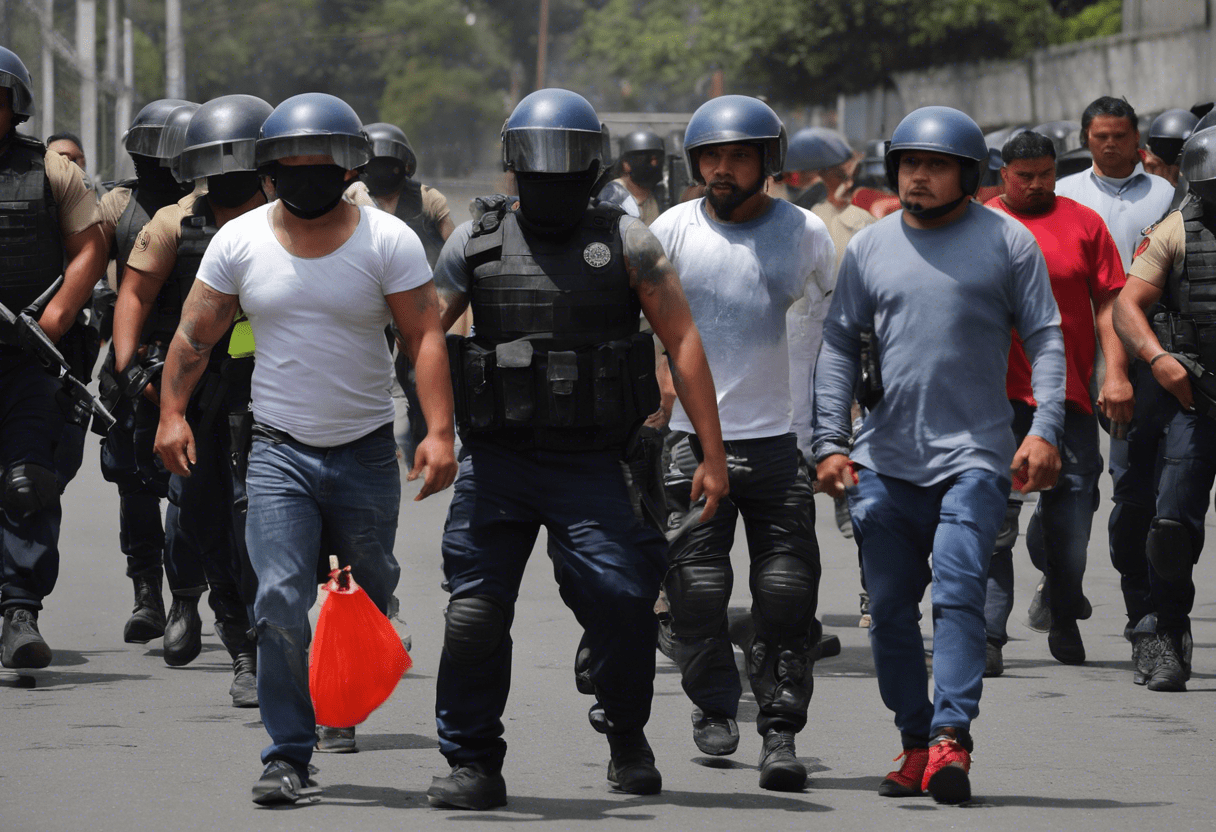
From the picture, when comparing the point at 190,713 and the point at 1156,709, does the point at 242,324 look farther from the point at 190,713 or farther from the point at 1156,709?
the point at 1156,709

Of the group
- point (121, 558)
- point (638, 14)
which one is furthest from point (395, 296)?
point (638, 14)

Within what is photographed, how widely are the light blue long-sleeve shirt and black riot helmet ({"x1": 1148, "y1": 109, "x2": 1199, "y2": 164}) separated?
3601 millimetres

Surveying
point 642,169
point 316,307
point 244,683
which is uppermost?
point 642,169

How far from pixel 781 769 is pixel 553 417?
45.3 inches

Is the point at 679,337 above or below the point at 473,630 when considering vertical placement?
above

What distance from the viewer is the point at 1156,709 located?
6742 millimetres

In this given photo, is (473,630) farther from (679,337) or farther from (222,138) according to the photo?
(222,138)

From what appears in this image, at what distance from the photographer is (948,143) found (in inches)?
220

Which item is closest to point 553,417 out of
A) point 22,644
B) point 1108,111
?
point 22,644

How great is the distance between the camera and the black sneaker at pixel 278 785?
5.25 metres

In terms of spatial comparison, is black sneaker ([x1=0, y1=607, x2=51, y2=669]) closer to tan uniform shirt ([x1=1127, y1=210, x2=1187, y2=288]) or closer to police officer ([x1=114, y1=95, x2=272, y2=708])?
police officer ([x1=114, y1=95, x2=272, y2=708])

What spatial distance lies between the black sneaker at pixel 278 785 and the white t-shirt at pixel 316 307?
86 cm

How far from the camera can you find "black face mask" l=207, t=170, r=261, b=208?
6.86m

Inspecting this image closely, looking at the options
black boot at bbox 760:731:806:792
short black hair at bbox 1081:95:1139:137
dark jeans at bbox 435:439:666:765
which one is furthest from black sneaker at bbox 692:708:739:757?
short black hair at bbox 1081:95:1139:137
